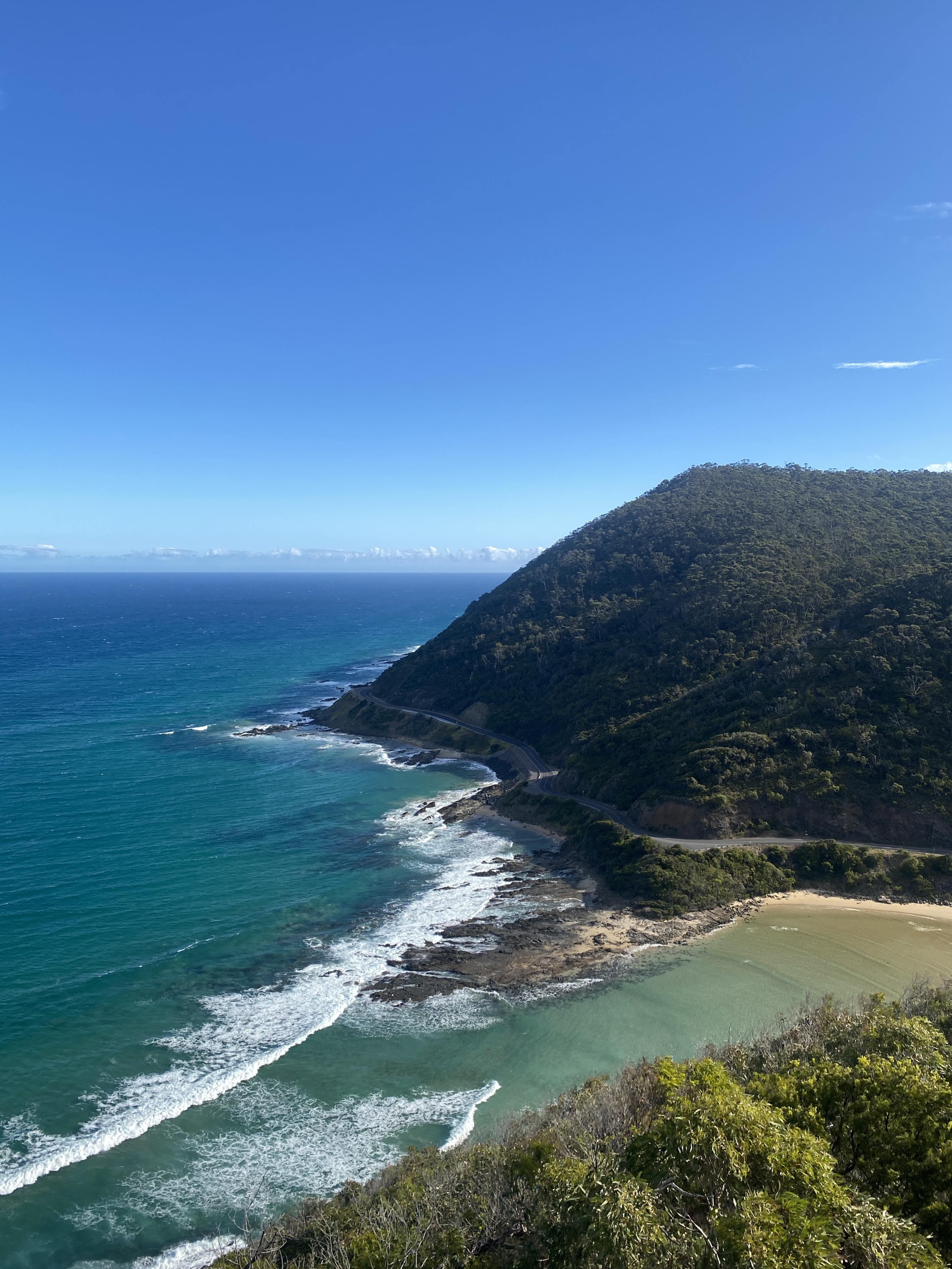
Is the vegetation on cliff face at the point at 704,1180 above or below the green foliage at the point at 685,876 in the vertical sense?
above

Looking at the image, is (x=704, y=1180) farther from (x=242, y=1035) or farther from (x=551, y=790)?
(x=551, y=790)

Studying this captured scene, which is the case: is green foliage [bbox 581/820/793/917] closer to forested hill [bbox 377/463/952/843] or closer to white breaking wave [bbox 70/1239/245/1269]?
forested hill [bbox 377/463/952/843]

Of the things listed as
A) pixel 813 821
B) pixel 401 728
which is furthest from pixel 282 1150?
pixel 401 728

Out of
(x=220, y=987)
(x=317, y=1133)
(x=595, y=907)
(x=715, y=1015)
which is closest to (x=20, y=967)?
(x=220, y=987)

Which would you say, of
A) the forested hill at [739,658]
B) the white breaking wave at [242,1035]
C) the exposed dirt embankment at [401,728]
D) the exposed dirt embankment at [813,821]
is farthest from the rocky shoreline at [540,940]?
the exposed dirt embankment at [401,728]

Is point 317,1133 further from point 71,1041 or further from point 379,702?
point 379,702

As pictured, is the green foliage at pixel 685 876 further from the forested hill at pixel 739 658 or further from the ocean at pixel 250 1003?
the forested hill at pixel 739 658
